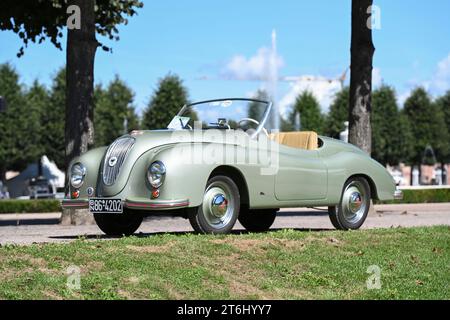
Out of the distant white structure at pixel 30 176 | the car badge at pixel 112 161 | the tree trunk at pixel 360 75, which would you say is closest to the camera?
the car badge at pixel 112 161

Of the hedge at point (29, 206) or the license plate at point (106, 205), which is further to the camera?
the hedge at point (29, 206)

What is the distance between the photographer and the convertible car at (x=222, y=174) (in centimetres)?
→ 1003

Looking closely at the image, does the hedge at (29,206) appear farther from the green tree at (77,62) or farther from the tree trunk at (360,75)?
the tree trunk at (360,75)

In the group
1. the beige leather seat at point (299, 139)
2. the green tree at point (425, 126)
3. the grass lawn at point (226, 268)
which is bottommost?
the grass lawn at point (226, 268)

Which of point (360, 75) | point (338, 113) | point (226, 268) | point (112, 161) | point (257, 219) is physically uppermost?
point (338, 113)

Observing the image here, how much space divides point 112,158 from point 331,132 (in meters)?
51.8

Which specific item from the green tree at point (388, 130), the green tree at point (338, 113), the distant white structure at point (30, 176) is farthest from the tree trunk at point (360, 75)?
the green tree at point (338, 113)

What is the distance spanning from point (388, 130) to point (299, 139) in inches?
1926

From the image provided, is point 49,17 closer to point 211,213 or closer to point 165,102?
point 211,213

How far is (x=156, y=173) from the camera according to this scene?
390 inches

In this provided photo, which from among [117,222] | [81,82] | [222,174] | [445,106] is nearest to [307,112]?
[445,106]

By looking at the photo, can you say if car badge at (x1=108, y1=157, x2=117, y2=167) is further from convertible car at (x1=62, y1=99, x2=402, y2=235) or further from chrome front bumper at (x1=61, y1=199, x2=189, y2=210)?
chrome front bumper at (x1=61, y1=199, x2=189, y2=210)

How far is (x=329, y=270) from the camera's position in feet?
28.4

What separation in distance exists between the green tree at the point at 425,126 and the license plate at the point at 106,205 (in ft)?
178
